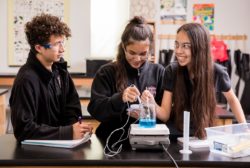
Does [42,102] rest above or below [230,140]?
above

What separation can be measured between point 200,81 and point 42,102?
2.67 feet

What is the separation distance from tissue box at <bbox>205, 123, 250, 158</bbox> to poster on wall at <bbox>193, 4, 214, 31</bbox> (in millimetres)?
3493

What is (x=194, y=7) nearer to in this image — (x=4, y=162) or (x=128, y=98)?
(x=128, y=98)

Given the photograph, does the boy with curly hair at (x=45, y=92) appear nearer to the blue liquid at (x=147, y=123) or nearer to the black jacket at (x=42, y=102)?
the black jacket at (x=42, y=102)

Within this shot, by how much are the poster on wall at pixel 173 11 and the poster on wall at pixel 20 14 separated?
1329mm

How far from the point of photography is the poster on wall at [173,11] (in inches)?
202

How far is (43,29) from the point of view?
74.0 inches

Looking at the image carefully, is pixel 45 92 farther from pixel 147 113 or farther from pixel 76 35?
pixel 76 35

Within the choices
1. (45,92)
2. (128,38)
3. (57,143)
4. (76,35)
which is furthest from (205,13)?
(57,143)

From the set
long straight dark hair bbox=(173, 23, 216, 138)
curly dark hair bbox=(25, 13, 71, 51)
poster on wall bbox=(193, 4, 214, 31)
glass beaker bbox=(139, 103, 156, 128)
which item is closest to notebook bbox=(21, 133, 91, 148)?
glass beaker bbox=(139, 103, 156, 128)

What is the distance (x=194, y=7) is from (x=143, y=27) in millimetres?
3345

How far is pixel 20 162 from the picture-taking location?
1562 millimetres

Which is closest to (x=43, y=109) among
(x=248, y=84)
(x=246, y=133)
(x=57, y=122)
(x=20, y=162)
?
(x=57, y=122)

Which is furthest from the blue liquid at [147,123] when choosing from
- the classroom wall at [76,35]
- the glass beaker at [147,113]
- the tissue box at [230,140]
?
the classroom wall at [76,35]
